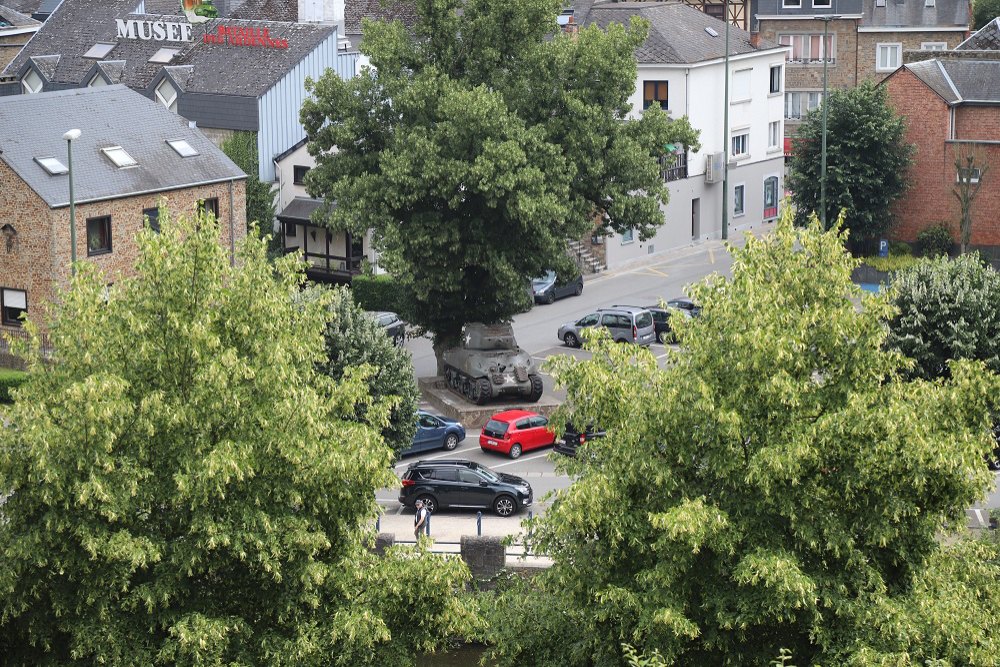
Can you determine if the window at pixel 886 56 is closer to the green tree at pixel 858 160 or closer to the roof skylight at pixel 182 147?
the green tree at pixel 858 160

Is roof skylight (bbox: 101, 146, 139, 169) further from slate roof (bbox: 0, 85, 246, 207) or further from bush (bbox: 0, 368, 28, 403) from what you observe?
bush (bbox: 0, 368, 28, 403)

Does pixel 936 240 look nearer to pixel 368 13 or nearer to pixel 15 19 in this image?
pixel 368 13

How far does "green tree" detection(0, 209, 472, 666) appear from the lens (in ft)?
93.0

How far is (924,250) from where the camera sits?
72.0m

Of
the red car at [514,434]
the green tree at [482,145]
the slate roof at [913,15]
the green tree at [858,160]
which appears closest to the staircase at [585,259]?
the green tree at [858,160]

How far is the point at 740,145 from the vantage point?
81.9 m

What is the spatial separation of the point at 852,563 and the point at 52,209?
3625 centimetres

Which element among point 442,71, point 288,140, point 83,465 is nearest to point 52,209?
point 442,71

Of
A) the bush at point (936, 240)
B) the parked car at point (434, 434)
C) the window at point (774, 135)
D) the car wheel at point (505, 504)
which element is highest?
the window at point (774, 135)

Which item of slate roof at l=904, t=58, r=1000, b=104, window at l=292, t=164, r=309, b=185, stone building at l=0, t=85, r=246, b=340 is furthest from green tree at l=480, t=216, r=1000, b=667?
slate roof at l=904, t=58, r=1000, b=104

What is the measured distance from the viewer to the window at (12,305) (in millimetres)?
57656

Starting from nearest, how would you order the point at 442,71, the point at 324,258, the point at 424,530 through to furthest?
the point at 424,530
the point at 442,71
the point at 324,258

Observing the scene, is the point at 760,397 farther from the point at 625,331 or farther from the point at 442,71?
the point at 625,331

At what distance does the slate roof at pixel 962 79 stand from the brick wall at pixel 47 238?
34021mm
